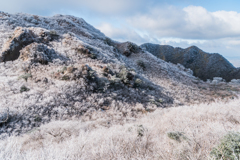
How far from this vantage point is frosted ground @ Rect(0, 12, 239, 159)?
123 inches

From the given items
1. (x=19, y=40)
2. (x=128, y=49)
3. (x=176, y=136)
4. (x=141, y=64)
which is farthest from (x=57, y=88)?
(x=128, y=49)

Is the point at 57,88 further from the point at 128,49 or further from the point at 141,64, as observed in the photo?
the point at 128,49

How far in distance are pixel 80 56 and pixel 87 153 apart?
1472 cm

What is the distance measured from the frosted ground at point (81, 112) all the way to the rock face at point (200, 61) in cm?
3488

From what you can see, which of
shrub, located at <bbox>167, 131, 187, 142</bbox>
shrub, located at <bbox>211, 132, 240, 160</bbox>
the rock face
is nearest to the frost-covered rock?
shrub, located at <bbox>167, 131, 187, 142</bbox>

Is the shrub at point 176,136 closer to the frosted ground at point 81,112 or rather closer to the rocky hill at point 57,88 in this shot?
the frosted ground at point 81,112

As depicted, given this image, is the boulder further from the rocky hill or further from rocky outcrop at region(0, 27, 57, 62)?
rocky outcrop at region(0, 27, 57, 62)

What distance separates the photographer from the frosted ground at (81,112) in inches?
Result: 123

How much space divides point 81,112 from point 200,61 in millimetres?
52424

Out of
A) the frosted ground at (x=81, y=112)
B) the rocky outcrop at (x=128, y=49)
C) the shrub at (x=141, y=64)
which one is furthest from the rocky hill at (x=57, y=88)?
the rocky outcrop at (x=128, y=49)

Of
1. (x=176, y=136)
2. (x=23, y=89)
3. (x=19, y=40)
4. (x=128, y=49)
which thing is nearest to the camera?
(x=176, y=136)

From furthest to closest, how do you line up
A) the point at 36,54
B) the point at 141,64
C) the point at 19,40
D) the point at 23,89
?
the point at 141,64
the point at 19,40
the point at 36,54
the point at 23,89

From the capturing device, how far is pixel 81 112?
8.56 meters

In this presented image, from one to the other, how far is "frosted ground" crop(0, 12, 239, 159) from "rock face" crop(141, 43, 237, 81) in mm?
34877
